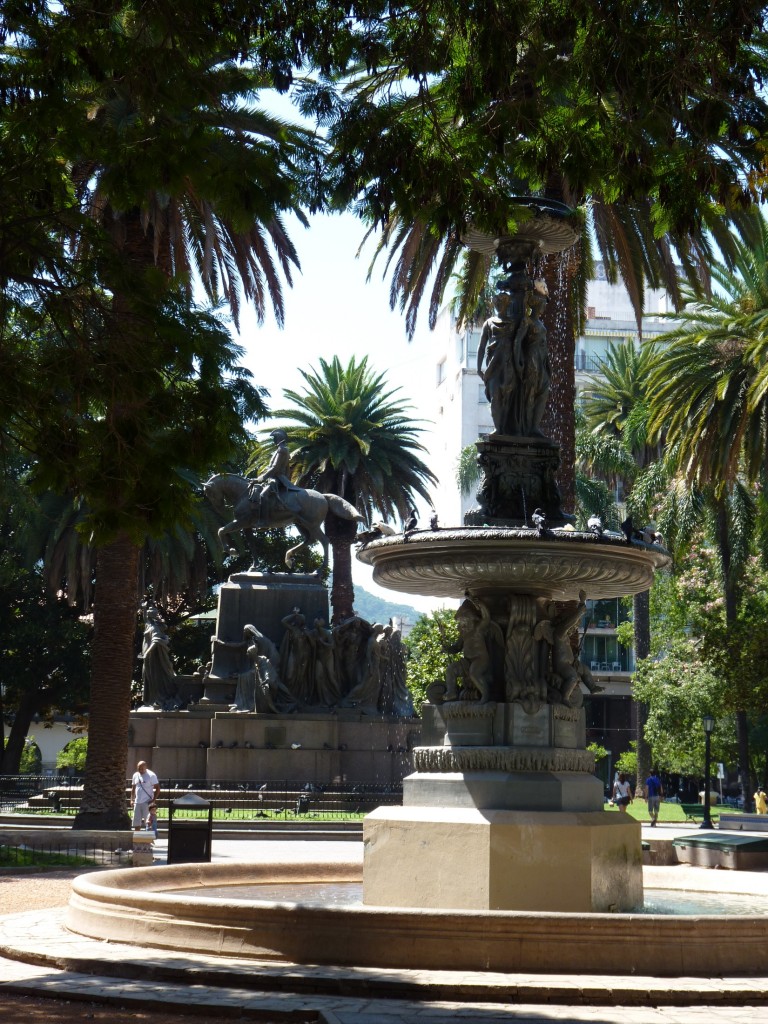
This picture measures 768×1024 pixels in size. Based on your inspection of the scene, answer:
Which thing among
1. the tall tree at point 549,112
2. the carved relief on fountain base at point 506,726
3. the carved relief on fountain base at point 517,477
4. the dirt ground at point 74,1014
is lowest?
the dirt ground at point 74,1014

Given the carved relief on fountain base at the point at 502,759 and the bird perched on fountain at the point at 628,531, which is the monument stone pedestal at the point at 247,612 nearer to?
the carved relief on fountain base at the point at 502,759

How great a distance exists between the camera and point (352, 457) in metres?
50.2

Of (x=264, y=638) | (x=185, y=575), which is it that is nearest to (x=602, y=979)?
(x=264, y=638)

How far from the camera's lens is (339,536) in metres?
49.2

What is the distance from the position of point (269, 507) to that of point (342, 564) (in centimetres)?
1652

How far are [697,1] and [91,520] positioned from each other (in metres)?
5.16

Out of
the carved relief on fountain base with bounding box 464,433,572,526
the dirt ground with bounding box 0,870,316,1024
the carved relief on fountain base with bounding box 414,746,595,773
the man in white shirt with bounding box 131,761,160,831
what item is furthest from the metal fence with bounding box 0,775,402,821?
the dirt ground with bounding box 0,870,316,1024

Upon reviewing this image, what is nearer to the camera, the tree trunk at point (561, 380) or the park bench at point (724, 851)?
the park bench at point (724, 851)

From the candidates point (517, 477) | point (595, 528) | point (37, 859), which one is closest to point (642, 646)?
point (37, 859)

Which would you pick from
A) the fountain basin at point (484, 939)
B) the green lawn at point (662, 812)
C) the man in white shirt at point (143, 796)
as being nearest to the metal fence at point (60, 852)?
the man in white shirt at point (143, 796)

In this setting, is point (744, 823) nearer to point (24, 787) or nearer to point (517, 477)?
point (24, 787)

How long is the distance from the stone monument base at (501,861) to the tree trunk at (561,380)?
11.7 meters

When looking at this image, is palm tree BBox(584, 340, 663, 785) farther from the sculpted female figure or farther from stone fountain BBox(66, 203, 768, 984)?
stone fountain BBox(66, 203, 768, 984)

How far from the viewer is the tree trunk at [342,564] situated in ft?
159
